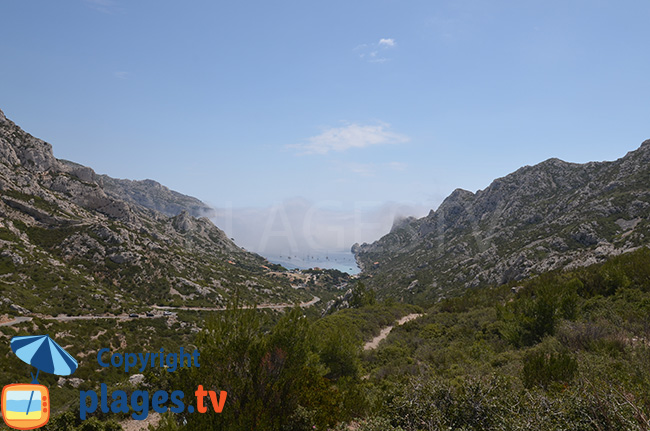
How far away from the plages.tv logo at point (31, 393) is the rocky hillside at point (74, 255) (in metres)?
36.5

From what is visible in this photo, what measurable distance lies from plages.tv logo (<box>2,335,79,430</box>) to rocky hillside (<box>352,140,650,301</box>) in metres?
58.8

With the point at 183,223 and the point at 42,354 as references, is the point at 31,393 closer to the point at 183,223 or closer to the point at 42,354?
the point at 42,354

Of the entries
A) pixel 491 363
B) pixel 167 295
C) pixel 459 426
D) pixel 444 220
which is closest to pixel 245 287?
pixel 167 295

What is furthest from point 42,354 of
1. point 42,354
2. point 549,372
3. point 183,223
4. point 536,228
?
point 183,223

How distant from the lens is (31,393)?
6.29 metres

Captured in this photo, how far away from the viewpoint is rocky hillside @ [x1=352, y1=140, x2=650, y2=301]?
54.9 meters

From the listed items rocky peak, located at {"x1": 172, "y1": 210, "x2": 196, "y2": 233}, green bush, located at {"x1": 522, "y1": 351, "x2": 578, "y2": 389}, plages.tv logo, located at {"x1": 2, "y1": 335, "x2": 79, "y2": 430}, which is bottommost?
green bush, located at {"x1": 522, "y1": 351, "x2": 578, "y2": 389}

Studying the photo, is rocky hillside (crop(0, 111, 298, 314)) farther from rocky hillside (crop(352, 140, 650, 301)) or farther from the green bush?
rocky hillside (crop(352, 140, 650, 301))

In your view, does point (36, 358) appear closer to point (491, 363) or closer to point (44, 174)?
point (491, 363)

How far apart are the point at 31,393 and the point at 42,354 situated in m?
0.90

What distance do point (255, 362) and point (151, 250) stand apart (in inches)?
3061

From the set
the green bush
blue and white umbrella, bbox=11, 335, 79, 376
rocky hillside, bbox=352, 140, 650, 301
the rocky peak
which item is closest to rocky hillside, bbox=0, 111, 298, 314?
blue and white umbrella, bbox=11, 335, 79, 376

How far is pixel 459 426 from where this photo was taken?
7633mm

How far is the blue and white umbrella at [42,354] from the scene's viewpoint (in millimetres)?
6633
